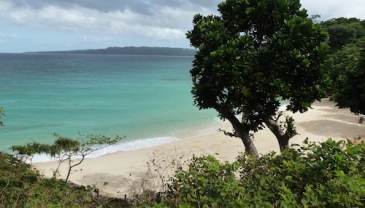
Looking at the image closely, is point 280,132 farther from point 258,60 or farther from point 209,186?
A: point 209,186

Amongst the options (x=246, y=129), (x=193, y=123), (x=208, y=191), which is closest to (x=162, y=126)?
(x=193, y=123)

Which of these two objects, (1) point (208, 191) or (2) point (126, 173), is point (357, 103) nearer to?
(1) point (208, 191)

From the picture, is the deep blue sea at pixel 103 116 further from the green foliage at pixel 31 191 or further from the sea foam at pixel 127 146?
the green foliage at pixel 31 191

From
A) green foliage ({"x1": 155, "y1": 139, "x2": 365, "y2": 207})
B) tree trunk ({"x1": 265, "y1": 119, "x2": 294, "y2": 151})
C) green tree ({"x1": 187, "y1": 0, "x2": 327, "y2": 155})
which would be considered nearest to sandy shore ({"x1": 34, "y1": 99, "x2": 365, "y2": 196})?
tree trunk ({"x1": 265, "y1": 119, "x2": 294, "y2": 151})

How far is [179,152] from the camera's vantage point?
13.8 meters

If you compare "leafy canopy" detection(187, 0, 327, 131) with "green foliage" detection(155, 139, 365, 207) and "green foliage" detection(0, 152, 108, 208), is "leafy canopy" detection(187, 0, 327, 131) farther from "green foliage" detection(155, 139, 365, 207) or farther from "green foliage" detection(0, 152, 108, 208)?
"green foliage" detection(0, 152, 108, 208)

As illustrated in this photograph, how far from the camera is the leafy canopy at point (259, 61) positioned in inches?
218

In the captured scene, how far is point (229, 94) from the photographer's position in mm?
5984

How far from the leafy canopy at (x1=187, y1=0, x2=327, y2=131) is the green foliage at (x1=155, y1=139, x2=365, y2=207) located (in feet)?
7.67

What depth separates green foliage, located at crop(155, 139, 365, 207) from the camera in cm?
264

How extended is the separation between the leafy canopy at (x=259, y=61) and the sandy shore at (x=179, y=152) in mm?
3438

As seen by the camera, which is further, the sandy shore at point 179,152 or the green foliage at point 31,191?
the sandy shore at point 179,152

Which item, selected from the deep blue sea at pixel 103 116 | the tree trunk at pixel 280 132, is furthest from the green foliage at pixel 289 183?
the deep blue sea at pixel 103 116

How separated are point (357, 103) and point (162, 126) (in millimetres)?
14487
